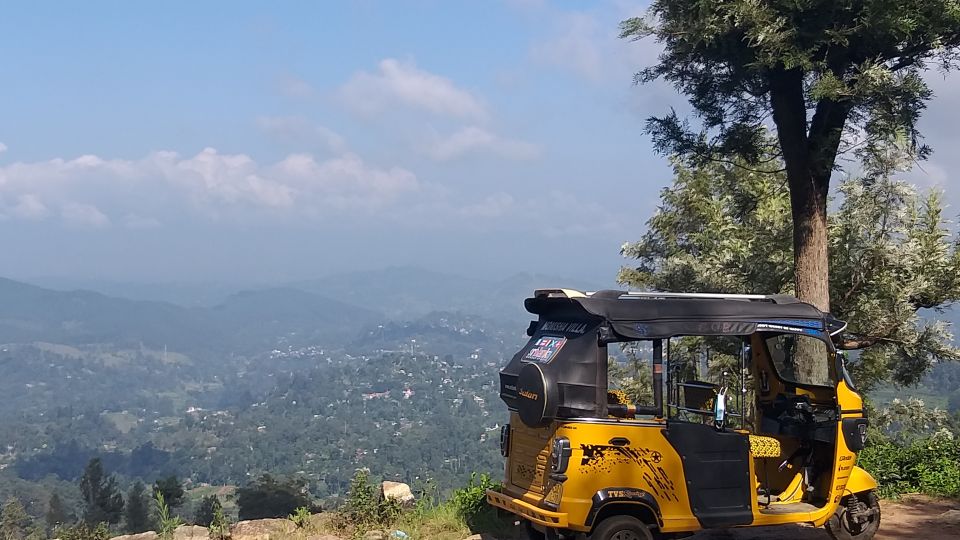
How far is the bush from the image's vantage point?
11.3 meters

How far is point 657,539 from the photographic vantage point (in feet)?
24.6

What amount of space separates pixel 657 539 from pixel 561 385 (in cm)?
164

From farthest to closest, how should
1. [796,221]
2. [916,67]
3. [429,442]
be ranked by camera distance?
[429,442]
[796,221]
[916,67]

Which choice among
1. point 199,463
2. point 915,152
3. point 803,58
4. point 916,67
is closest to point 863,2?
point 803,58

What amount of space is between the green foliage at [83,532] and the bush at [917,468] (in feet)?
30.7

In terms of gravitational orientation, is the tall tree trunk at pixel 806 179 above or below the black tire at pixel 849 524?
above

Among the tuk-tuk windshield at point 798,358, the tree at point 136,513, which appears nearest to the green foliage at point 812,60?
the tuk-tuk windshield at point 798,358

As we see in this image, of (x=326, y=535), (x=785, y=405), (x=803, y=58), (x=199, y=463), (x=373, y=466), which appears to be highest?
(x=803, y=58)

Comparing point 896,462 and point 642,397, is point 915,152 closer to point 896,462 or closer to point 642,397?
point 896,462

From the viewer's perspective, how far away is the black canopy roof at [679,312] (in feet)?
24.0

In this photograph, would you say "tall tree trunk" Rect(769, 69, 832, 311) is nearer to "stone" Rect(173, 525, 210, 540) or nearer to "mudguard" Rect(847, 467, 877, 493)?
"mudguard" Rect(847, 467, 877, 493)

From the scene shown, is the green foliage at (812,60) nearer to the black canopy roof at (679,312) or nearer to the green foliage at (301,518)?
the black canopy roof at (679,312)

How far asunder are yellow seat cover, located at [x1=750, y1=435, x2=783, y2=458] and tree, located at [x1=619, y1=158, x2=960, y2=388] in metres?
6.72

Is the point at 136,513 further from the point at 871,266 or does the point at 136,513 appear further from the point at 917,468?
the point at 917,468
